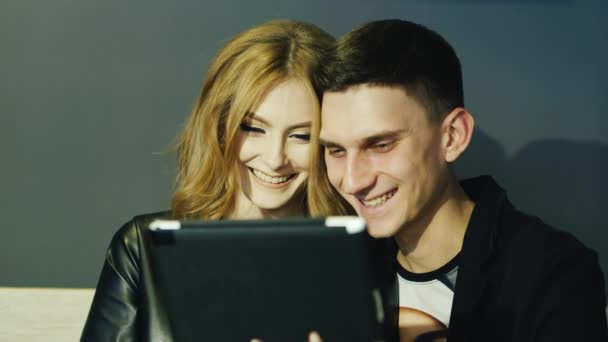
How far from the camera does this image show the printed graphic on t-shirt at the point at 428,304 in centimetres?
124

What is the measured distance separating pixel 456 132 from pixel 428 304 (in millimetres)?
340

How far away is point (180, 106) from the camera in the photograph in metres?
1.69

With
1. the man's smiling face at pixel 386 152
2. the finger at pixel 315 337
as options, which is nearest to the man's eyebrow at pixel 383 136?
the man's smiling face at pixel 386 152

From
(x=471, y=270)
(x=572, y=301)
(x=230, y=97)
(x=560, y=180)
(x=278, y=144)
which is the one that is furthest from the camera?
(x=560, y=180)

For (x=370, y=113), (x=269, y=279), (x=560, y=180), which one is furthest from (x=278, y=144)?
(x=560, y=180)

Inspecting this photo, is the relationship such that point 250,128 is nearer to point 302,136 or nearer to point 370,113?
point 302,136

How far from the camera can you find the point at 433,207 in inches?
49.3

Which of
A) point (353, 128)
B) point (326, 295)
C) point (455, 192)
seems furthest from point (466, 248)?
point (326, 295)

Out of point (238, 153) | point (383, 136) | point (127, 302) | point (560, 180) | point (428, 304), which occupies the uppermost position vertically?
point (383, 136)

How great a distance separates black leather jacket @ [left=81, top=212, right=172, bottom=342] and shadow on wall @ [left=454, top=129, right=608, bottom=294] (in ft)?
2.92

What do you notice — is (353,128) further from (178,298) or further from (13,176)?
(13,176)

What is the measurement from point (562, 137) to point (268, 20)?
81 centimetres

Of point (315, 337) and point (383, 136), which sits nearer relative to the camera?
point (315, 337)

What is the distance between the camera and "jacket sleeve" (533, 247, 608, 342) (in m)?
1.06
